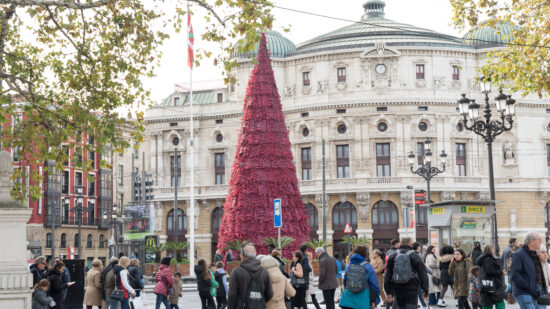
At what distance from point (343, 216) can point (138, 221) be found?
15061 millimetres

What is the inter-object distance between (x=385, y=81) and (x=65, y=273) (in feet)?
139

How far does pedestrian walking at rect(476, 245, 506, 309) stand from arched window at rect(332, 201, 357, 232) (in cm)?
4274

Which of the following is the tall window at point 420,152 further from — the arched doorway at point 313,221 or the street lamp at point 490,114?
the street lamp at point 490,114

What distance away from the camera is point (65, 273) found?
1808 cm

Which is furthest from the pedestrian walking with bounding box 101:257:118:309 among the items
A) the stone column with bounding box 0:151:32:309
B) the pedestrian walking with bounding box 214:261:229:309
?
the stone column with bounding box 0:151:32:309

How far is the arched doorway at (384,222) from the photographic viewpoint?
2215 inches

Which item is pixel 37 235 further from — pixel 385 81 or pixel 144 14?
pixel 144 14

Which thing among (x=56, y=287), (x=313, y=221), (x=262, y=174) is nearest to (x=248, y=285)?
(x=56, y=287)

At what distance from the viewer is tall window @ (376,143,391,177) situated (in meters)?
56.9

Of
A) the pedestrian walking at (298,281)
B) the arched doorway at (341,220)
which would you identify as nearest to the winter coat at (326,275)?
the pedestrian walking at (298,281)

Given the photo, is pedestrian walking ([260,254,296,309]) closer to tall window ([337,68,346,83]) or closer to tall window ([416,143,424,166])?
tall window ([416,143,424,166])

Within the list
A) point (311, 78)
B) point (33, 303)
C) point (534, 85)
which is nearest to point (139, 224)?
point (311, 78)

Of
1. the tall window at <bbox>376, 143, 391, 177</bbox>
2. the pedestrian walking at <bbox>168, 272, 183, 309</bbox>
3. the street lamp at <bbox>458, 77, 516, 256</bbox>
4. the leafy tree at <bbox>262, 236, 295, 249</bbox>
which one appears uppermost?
the tall window at <bbox>376, 143, 391, 177</bbox>

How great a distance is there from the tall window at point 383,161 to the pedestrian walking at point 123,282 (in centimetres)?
4185
